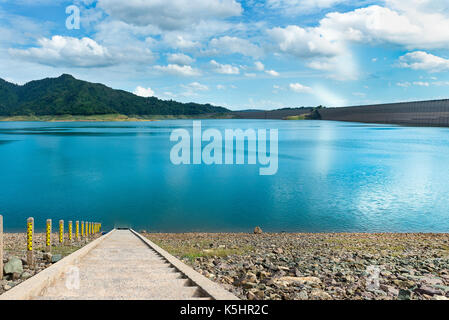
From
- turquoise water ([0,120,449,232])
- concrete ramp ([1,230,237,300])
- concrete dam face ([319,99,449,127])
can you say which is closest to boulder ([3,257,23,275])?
concrete ramp ([1,230,237,300])

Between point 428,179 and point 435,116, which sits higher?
point 435,116

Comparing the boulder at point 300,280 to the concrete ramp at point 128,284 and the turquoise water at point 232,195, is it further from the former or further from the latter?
the turquoise water at point 232,195

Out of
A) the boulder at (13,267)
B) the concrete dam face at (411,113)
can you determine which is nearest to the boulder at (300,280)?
the boulder at (13,267)

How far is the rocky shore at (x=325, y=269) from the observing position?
22.9 feet

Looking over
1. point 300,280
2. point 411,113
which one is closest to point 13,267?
point 300,280

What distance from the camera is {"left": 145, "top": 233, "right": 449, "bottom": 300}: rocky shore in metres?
6.98

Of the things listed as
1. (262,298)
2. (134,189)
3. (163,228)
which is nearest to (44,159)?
(134,189)

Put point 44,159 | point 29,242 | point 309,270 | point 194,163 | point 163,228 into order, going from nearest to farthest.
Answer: point 29,242
point 309,270
point 163,228
point 194,163
point 44,159

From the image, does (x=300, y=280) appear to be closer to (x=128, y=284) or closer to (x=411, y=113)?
(x=128, y=284)

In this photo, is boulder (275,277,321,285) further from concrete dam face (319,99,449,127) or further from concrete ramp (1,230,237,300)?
concrete dam face (319,99,449,127)

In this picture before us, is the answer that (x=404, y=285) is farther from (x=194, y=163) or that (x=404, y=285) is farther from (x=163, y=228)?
(x=194, y=163)
